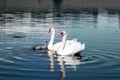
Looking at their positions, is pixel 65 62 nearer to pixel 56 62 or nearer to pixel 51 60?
pixel 56 62

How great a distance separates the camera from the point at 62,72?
23.5 meters

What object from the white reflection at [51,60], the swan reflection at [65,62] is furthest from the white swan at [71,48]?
the white reflection at [51,60]

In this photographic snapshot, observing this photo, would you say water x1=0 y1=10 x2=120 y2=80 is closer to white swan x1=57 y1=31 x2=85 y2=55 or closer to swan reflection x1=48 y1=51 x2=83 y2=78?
swan reflection x1=48 y1=51 x2=83 y2=78

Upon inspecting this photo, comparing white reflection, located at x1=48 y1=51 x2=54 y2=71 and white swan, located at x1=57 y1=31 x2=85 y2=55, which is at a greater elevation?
white swan, located at x1=57 y1=31 x2=85 y2=55

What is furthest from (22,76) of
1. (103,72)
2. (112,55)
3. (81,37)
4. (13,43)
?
(81,37)

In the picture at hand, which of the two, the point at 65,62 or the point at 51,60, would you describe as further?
the point at 51,60

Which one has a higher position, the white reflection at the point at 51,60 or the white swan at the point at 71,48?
the white swan at the point at 71,48

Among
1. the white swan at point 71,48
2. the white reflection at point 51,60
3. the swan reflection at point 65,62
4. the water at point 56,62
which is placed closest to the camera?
the water at point 56,62

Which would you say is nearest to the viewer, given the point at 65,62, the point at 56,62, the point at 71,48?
the point at 56,62

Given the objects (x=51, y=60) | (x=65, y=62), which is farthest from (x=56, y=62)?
(x=51, y=60)

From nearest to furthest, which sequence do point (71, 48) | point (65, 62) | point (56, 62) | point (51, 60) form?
point (56, 62) → point (65, 62) → point (51, 60) → point (71, 48)

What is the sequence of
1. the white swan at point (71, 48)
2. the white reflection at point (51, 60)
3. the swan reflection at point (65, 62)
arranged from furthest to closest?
the white swan at point (71, 48) → the white reflection at point (51, 60) → the swan reflection at point (65, 62)

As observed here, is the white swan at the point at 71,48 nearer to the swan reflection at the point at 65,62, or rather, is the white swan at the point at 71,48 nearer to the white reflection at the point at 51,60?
the swan reflection at the point at 65,62

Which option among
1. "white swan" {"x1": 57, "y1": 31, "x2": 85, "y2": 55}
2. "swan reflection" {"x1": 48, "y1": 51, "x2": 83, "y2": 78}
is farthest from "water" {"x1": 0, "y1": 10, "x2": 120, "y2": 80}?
"white swan" {"x1": 57, "y1": 31, "x2": 85, "y2": 55}
